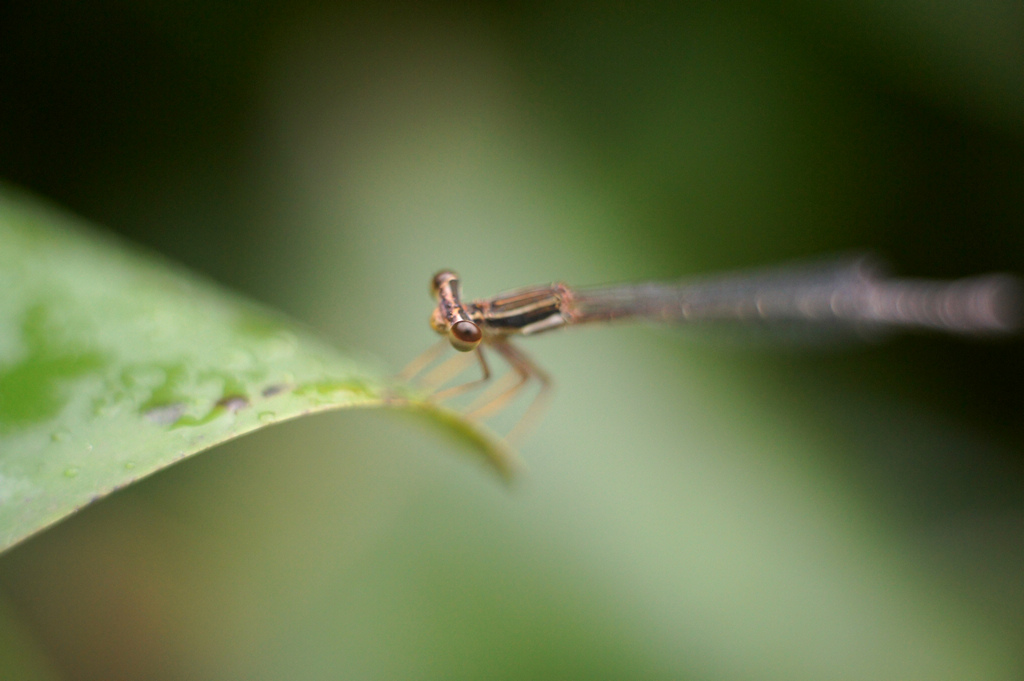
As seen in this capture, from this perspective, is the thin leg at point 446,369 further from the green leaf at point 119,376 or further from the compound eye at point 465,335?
the green leaf at point 119,376

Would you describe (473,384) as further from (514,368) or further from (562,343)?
(562,343)

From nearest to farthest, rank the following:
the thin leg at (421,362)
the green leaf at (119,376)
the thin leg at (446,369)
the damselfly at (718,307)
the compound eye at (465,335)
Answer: the green leaf at (119,376) → the compound eye at (465,335) → the thin leg at (421,362) → the damselfly at (718,307) → the thin leg at (446,369)

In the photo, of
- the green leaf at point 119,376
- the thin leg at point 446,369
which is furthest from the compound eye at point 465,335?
the green leaf at point 119,376

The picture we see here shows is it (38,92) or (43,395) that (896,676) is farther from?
(38,92)

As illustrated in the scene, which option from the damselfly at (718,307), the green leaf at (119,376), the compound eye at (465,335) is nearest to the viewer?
the green leaf at (119,376)

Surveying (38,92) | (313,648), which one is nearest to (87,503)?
(313,648)

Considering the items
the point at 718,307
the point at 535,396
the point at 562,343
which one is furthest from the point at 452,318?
the point at 718,307
